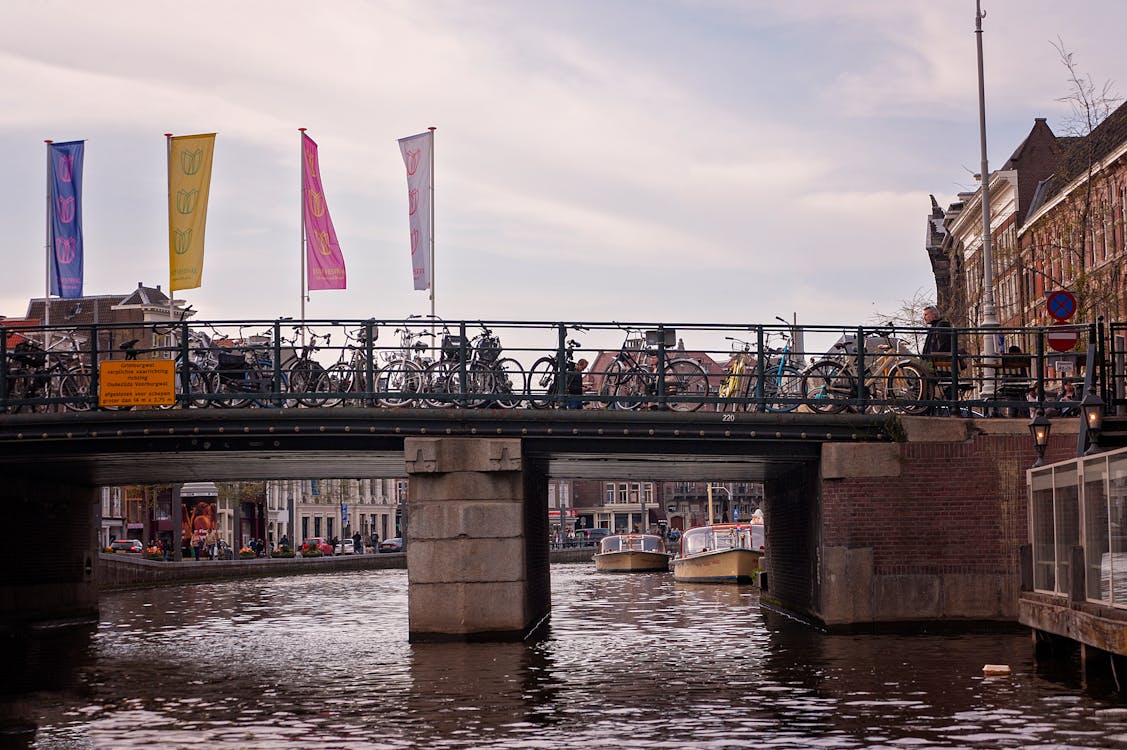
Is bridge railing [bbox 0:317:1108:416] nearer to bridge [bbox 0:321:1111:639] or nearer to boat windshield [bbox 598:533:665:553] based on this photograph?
bridge [bbox 0:321:1111:639]

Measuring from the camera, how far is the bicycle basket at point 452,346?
2516 cm

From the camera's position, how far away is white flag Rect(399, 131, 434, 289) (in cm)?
3566

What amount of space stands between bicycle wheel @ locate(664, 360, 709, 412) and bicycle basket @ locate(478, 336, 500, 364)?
278cm

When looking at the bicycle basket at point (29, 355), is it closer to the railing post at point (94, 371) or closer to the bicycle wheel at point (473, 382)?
the railing post at point (94, 371)

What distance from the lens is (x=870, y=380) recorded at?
25.8m

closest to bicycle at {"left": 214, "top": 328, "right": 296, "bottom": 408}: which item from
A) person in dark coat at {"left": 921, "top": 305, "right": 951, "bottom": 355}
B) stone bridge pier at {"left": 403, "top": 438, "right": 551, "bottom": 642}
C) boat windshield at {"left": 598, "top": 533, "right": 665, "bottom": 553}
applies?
stone bridge pier at {"left": 403, "top": 438, "right": 551, "bottom": 642}

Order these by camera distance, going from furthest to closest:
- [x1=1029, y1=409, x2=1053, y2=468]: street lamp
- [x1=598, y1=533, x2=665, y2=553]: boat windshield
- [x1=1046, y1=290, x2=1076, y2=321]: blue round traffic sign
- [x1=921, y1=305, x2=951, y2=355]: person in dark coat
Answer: [x1=598, y1=533, x2=665, y2=553]: boat windshield < [x1=921, y1=305, x2=951, y2=355]: person in dark coat < [x1=1046, y1=290, x2=1076, y2=321]: blue round traffic sign < [x1=1029, y1=409, x2=1053, y2=468]: street lamp

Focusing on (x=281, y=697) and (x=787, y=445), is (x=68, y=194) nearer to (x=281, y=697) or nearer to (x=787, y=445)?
(x=787, y=445)

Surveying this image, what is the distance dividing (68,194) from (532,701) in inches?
951

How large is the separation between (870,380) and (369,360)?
7.98m

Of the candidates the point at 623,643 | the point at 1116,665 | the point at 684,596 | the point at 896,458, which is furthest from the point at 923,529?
the point at 684,596

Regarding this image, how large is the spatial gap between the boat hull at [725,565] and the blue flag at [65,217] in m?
25.6

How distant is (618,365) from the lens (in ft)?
86.4

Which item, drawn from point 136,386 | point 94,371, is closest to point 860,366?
Answer: point 136,386
